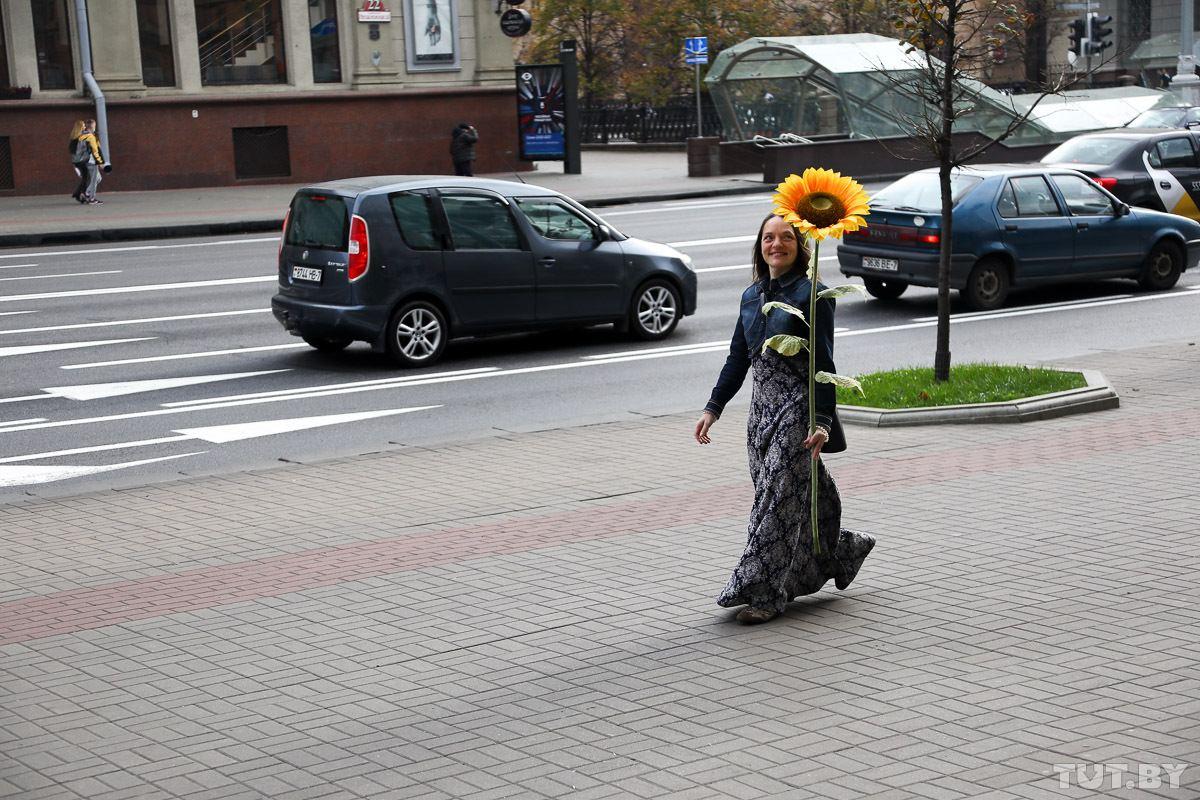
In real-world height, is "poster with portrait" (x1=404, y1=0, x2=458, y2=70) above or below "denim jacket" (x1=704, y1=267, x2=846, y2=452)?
above

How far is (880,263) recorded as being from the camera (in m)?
17.7

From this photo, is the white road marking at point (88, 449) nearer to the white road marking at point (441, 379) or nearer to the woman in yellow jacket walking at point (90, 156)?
the white road marking at point (441, 379)

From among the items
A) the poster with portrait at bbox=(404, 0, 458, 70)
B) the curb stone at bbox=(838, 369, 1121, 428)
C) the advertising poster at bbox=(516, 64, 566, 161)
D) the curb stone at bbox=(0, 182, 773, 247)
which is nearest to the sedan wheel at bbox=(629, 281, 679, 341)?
the curb stone at bbox=(838, 369, 1121, 428)

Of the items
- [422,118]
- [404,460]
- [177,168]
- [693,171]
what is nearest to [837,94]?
[693,171]

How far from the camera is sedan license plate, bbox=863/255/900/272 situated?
17.6 m

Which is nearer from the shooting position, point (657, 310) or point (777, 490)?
point (777, 490)

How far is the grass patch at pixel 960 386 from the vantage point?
38.4 ft

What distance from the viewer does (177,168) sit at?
34750mm

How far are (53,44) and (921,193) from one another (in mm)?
22545

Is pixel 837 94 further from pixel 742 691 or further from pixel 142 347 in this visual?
pixel 742 691

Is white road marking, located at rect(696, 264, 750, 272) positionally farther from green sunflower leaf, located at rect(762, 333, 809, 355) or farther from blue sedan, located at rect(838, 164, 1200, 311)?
green sunflower leaf, located at rect(762, 333, 809, 355)

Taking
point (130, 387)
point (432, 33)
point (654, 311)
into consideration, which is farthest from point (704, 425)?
point (432, 33)

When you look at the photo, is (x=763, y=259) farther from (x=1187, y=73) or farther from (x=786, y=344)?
(x=1187, y=73)

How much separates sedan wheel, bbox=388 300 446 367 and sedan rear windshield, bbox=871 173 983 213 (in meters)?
5.53
